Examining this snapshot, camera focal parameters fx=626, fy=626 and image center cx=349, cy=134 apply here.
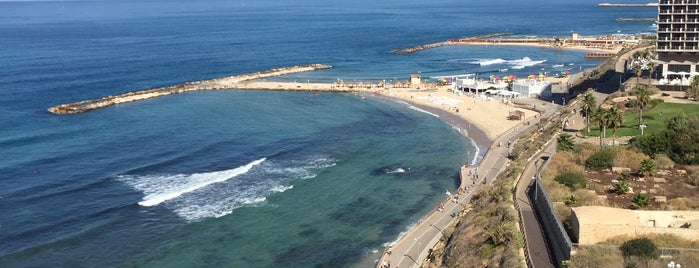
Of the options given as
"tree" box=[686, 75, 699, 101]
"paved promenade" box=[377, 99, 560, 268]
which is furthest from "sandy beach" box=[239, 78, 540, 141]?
"tree" box=[686, 75, 699, 101]

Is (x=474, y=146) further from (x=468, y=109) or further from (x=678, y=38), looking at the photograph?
(x=678, y=38)

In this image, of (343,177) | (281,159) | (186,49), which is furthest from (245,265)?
(186,49)

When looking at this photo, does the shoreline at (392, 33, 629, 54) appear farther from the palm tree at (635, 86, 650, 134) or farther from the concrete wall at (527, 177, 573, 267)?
the concrete wall at (527, 177, 573, 267)

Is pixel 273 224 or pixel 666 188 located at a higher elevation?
pixel 666 188

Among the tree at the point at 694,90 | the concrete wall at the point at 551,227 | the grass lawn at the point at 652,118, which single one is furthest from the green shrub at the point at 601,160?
the tree at the point at 694,90

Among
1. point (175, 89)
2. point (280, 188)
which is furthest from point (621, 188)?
point (175, 89)

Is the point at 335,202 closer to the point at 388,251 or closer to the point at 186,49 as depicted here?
the point at 388,251

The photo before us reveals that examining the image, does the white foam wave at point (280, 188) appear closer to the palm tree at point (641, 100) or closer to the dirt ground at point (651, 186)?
the dirt ground at point (651, 186)
